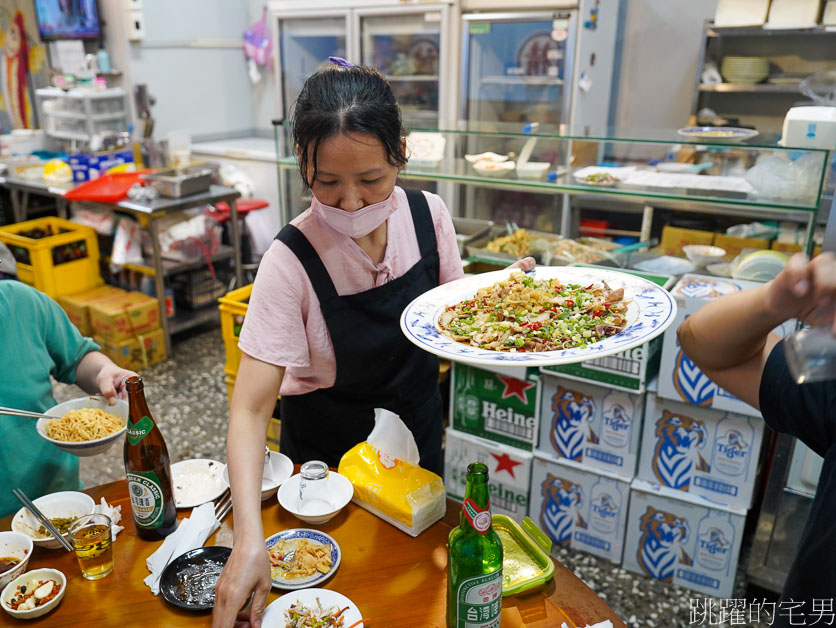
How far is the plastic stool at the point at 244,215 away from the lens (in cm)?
518

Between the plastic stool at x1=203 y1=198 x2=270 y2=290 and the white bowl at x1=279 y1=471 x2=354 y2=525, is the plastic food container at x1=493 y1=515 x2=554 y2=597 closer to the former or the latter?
the white bowl at x1=279 y1=471 x2=354 y2=525

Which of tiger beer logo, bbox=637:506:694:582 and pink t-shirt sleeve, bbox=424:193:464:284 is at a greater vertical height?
pink t-shirt sleeve, bbox=424:193:464:284

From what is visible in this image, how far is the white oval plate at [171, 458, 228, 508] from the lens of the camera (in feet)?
5.14

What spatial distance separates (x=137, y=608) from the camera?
1264 millimetres

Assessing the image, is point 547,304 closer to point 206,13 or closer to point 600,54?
point 600,54

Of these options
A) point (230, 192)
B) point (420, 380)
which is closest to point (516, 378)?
point (420, 380)

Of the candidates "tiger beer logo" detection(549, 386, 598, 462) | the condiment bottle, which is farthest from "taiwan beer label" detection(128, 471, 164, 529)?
"tiger beer logo" detection(549, 386, 598, 462)

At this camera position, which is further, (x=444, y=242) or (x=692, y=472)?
(x=692, y=472)

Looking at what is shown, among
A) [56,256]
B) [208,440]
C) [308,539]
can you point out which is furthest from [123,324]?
[308,539]

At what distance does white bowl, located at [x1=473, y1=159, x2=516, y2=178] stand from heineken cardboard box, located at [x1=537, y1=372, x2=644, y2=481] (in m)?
0.92

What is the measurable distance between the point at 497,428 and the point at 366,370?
1222mm

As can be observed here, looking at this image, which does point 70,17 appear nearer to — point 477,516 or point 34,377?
point 34,377

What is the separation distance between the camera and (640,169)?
2.91 metres

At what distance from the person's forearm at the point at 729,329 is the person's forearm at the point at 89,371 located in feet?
5.12
